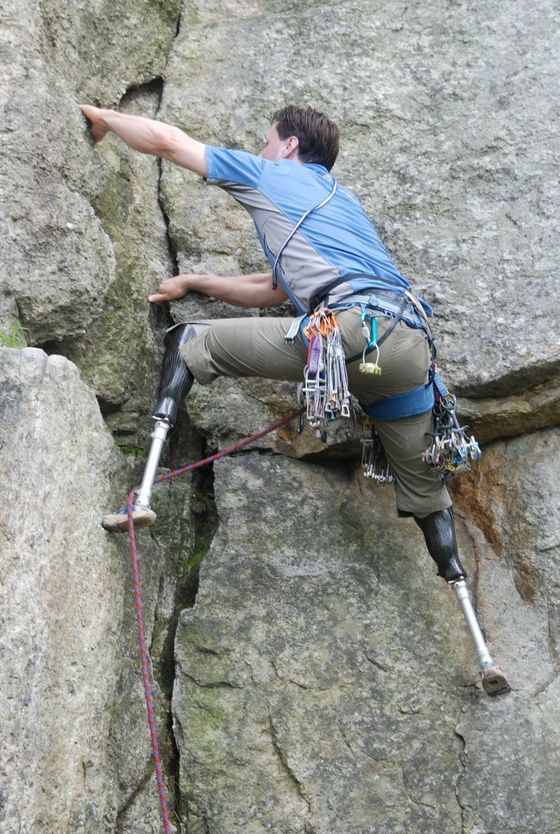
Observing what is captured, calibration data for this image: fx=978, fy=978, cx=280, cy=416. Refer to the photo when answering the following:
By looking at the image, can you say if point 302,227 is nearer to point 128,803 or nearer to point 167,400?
point 167,400

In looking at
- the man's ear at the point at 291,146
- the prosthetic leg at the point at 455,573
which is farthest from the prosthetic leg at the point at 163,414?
the prosthetic leg at the point at 455,573

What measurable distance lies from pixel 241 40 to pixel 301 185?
2079 millimetres

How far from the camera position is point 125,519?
4.44 m

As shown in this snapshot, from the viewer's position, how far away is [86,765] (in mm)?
4152

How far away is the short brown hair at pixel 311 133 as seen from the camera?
5.00m

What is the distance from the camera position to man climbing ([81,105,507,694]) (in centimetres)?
443

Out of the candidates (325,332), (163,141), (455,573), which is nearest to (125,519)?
(325,332)

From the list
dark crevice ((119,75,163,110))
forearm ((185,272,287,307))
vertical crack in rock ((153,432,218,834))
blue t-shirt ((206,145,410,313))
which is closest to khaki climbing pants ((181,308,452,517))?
blue t-shirt ((206,145,410,313))

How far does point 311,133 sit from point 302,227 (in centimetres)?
67

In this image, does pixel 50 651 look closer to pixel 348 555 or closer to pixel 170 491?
pixel 170 491

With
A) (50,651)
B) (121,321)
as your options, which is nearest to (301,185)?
(121,321)

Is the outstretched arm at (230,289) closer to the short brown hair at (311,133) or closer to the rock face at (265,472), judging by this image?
the rock face at (265,472)

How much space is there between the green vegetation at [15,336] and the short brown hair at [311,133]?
1.67 meters

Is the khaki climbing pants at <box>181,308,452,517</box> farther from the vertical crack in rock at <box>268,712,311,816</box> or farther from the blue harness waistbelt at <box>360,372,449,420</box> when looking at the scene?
the vertical crack in rock at <box>268,712,311,816</box>
